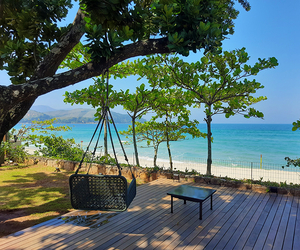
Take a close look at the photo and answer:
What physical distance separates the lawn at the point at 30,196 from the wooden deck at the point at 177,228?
27.0 inches

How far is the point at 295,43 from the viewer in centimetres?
5103

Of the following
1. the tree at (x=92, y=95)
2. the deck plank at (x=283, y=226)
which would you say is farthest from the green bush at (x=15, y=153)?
the deck plank at (x=283, y=226)

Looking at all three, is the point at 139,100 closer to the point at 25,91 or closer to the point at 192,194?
the point at 192,194

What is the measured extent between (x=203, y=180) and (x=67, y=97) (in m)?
4.63

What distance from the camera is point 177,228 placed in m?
3.01

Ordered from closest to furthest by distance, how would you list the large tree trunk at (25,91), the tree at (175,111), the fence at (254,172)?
the large tree trunk at (25,91), the tree at (175,111), the fence at (254,172)

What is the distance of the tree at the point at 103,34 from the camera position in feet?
7.01

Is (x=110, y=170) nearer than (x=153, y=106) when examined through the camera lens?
Yes

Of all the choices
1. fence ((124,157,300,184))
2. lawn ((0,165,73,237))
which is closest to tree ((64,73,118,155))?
lawn ((0,165,73,237))

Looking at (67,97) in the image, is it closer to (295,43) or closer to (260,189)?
(260,189)

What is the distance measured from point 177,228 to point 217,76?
422 cm

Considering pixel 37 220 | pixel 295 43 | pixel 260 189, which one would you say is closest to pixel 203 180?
pixel 260 189

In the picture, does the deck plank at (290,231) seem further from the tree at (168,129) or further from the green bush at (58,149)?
the green bush at (58,149)

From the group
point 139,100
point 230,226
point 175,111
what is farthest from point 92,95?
point 230,226
